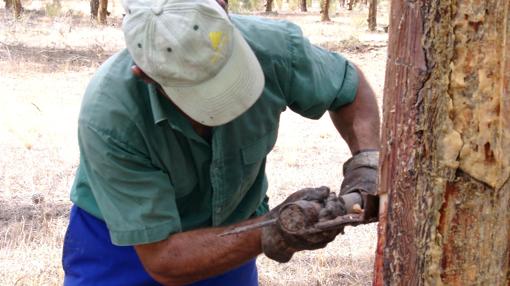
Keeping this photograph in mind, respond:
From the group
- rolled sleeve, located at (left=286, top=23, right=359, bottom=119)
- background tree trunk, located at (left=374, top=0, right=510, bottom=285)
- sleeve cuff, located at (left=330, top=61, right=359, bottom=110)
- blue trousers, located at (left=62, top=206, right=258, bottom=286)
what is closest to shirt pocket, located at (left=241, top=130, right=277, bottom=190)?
rolled sleeve, located at (left=286, top=23, right=359, bottom=119)

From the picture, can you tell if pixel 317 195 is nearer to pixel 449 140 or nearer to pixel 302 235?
pixel 302 235

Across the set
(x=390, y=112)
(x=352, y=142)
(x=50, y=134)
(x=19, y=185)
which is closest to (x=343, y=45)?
(x=50, y=134)

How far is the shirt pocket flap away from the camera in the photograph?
2465mm

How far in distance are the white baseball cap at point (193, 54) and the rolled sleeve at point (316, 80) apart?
0.46 meters

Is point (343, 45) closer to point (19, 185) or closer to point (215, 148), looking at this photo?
point (19, 185)

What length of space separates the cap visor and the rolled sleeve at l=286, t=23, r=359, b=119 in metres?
0.43

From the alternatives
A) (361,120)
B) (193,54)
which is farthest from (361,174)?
(193,54)

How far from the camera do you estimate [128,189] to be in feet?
7.35

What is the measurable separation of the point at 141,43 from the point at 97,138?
38 centimetres

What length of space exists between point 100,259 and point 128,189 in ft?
1.79

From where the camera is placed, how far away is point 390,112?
1.67 m

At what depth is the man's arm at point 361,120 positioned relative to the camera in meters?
2.64

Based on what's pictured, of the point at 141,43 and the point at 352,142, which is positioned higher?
the point at 141,43

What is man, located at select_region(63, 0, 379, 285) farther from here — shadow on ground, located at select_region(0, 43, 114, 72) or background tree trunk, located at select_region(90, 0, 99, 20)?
background tree trunk, located at select_region(90, 0, 99, 20)
